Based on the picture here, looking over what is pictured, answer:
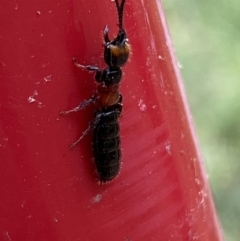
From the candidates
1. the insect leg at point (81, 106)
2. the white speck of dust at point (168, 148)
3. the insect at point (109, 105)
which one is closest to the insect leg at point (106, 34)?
the insect at point (109, 105)

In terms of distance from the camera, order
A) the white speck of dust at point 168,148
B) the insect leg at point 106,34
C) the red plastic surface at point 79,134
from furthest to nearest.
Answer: the white speck of dust at point 168,148
the insect leg at point 106,34
the red plastic surface at point 79,134

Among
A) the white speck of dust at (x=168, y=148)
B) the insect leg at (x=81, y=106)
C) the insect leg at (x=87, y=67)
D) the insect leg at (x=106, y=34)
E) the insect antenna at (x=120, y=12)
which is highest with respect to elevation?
the insect antenna at (x=120, y=12)

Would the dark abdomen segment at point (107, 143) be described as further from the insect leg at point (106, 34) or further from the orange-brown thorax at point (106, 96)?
the insect leg at point (106, 34)

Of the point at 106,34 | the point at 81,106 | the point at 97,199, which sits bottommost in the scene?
the point at 97,199

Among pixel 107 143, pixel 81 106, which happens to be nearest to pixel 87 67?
pixel 81 106

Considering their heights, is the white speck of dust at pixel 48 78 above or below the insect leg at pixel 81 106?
above

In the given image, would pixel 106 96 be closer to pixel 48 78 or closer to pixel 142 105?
pixel 142 105

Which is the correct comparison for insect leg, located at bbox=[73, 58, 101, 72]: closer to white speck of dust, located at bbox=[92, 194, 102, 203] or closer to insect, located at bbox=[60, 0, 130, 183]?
insect, located at bbox=[60, 0, 130, 183]
